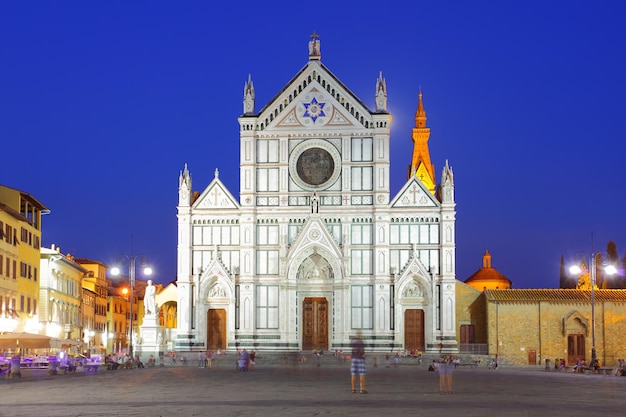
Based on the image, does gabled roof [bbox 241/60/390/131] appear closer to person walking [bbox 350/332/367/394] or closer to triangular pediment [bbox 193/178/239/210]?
triangular pediment [bbox 193/178/239/210]

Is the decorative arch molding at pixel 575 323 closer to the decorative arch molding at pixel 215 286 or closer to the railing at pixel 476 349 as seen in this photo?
the railing at pixel 476 349

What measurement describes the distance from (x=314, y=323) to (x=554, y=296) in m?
16.1

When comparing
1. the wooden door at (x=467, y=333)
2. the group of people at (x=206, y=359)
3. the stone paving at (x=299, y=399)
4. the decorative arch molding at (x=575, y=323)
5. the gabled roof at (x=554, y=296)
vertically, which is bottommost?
the group of people at (x=206, y=359)

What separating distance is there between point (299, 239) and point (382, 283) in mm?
6192

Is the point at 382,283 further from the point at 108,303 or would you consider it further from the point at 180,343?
the point at 108,303

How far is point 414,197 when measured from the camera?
213ft

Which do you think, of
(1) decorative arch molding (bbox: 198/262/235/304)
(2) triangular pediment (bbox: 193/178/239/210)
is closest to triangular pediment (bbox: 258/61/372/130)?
(2) triangular pediment (bbox: 193/178/239/210)

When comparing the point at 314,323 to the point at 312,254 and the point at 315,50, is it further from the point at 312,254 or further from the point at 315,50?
the point at 315,50

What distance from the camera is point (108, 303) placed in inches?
3944

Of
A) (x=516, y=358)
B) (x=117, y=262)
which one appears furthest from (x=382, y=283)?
(x=117, y=262)

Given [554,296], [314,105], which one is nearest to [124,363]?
[314,105]

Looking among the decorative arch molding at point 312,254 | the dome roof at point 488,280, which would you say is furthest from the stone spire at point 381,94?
the dome roof at point 488,280

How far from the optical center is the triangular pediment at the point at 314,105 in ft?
215

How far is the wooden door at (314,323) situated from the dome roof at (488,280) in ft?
159
